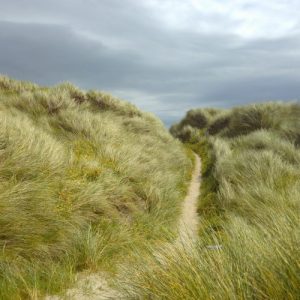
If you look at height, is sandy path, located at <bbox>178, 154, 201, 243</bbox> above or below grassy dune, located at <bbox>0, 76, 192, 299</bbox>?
below

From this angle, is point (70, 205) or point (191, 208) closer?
point (70, 205)

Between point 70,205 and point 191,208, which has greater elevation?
point 70,205

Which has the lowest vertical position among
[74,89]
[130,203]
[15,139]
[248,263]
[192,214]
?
[192,214]

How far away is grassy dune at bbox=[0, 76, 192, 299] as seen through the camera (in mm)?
5133

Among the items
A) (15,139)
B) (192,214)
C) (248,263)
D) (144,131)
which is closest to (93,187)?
(15,139)

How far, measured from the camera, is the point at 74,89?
64.3 ft

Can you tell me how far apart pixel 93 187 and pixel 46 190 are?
1.12m

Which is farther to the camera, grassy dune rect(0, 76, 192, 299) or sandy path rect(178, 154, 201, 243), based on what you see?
sandy path rect(178, 154, 201, 243)

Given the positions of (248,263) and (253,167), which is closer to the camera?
(248,263)

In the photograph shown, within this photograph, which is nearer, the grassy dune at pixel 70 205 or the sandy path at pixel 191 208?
the grassy dune at pixel 70 205

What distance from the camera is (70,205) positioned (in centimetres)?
662

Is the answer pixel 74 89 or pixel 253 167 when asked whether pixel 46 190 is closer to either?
pixel 253 167

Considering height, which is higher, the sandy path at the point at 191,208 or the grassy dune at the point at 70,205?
the grassy dune at the point at 70,205

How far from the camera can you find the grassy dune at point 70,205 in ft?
16.8
